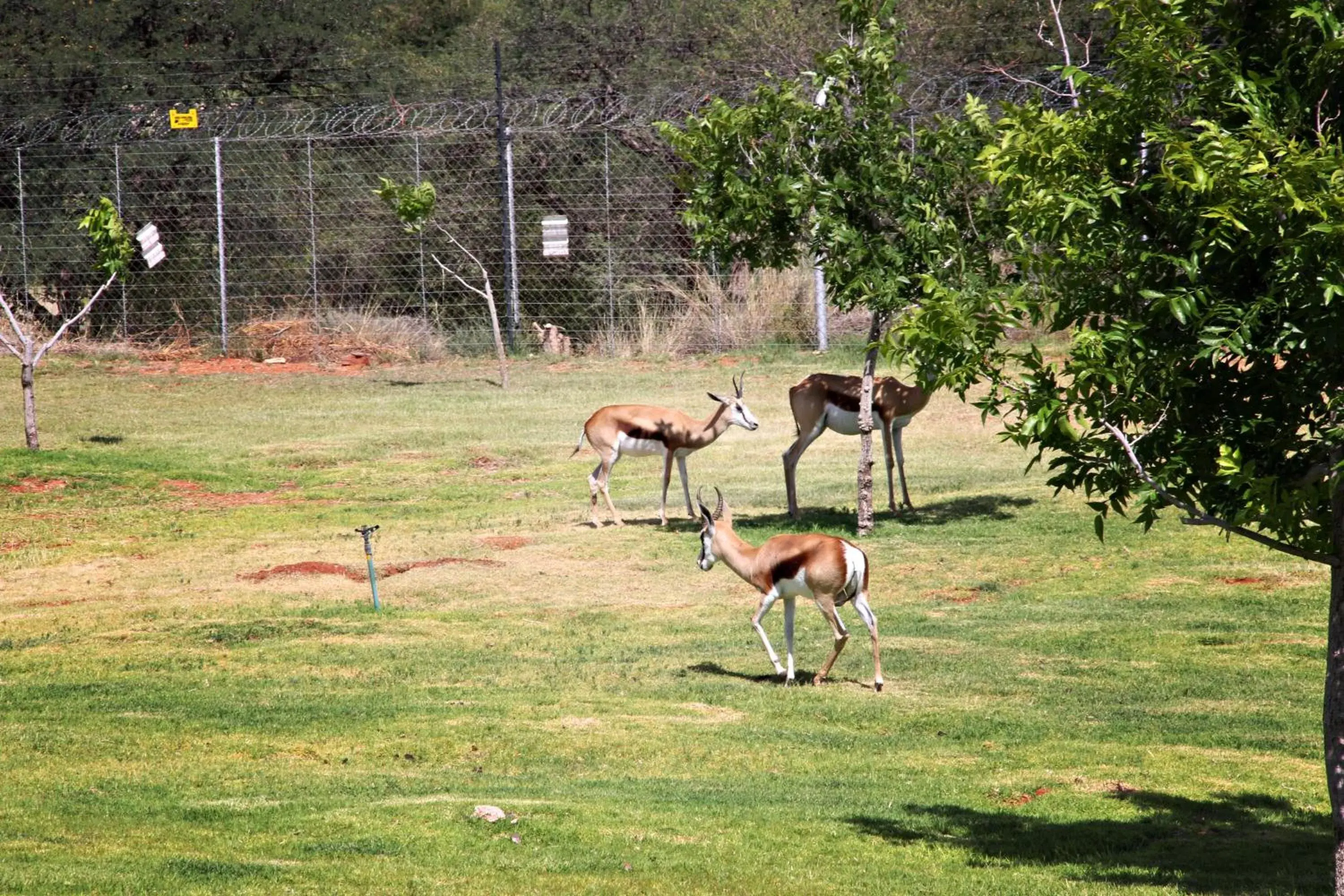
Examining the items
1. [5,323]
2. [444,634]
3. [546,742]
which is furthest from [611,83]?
[546,742]

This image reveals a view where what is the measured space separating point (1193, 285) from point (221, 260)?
1183 inches

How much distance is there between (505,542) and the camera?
19.1 meters

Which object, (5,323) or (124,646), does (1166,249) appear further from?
(5,323)

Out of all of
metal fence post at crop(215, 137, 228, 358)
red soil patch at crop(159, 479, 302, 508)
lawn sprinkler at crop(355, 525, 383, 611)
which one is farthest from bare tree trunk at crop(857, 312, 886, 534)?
metal fence post at crop(215, 137, 228, 358)

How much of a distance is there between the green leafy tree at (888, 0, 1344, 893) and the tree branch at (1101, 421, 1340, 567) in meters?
0.02

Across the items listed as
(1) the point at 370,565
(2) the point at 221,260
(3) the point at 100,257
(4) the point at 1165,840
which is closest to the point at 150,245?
(2) the point at 221,260

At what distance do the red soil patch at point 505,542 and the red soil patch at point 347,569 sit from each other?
74 centimetres

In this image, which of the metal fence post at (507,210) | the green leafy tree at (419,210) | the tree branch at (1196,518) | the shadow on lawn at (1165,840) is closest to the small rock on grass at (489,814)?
the shadow on lawn at (1165,840)

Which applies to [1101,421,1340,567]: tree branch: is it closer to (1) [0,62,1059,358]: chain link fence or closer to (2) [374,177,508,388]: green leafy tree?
(2) [374,177,508,388]: green leafy tree

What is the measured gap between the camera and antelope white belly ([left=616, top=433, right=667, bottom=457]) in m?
20.7

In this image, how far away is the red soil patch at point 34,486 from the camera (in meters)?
22.4

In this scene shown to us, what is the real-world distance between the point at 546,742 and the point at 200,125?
95.4 ft

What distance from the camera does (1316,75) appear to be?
7.26 metres

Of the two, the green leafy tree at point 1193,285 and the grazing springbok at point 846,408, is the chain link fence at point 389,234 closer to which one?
the grazing springbok at point 846,408
